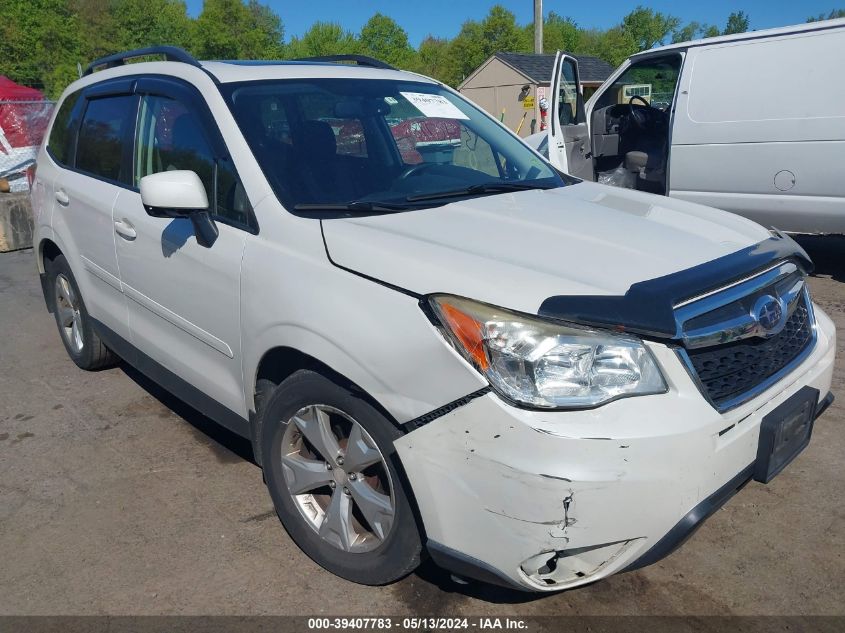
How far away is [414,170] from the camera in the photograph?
316 cm

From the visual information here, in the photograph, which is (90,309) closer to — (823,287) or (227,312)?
(227,312)

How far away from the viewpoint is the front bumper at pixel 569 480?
1.92 meters

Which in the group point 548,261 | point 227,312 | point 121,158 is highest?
point 121,158

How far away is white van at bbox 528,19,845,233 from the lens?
6000 millimetres

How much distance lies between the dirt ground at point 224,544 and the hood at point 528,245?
3.81 ft

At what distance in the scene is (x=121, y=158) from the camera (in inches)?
148

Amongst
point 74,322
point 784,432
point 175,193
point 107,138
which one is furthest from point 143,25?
point 784,432

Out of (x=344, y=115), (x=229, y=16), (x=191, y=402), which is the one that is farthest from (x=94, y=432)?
(x=229, y=16)

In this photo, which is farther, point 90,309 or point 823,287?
point 823,287

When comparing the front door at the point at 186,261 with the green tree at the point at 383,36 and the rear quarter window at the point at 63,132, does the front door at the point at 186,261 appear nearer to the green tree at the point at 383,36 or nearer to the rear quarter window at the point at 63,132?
the rear quarter window at the point at 63,132

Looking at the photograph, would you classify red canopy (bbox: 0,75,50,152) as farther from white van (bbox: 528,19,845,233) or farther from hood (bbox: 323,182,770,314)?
hood (bbox: 323,182,770,314)

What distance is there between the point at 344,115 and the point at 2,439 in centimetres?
258

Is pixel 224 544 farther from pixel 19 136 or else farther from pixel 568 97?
pixel 19 136

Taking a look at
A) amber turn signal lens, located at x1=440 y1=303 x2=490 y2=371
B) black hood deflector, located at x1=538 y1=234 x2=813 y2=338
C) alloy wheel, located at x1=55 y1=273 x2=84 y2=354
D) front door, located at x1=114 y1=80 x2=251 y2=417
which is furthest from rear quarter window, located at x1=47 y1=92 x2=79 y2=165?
black hood deflector, located at x1=538 y1=234 x2=813 y2=338
